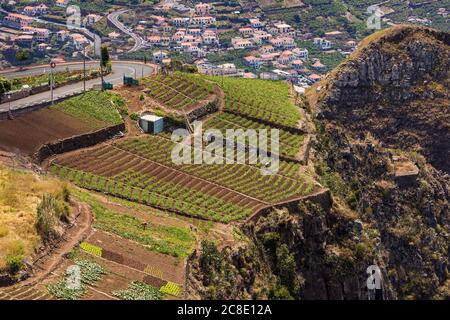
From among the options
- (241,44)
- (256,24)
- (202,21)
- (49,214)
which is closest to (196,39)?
(241,44)

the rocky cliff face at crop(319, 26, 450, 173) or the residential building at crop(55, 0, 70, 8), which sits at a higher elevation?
the rocky cliff face at crop(319, 26, 450, 173)

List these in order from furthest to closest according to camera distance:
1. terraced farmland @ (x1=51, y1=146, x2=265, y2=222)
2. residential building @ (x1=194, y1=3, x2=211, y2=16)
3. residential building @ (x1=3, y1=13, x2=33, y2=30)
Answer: residential building @ (x1=194, y1=3, x2=211, y2=16) < residential building @ (x1=3, y1=13, x2=33, y2=30) < terraced farmland @ (x1=51, y1=146, x2=265, y2=222)

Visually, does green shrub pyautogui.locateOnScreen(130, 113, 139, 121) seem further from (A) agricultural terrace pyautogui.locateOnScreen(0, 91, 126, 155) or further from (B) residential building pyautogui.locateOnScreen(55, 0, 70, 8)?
(B) residential building pyautogui.locateOnScreen(55, 0, 70, 8)

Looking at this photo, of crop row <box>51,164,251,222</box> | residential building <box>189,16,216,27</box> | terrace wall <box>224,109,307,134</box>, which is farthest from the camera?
residential building <box>189,16,216,27</box>

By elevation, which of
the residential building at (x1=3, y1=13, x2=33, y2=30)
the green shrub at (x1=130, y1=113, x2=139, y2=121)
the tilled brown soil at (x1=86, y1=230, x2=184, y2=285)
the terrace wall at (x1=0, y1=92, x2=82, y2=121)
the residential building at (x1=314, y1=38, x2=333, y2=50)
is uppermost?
the terrace wall at (x1=0, y1=92, x2=82, y2=121)

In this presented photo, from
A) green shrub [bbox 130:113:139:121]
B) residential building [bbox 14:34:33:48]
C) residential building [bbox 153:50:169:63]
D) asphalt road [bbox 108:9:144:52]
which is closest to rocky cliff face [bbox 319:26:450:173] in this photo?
green shrub [bbox 130:113:139:121]

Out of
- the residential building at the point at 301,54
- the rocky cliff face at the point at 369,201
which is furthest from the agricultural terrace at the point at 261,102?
the residential building at the point at 301,54

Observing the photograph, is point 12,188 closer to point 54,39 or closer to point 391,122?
point 391,122
